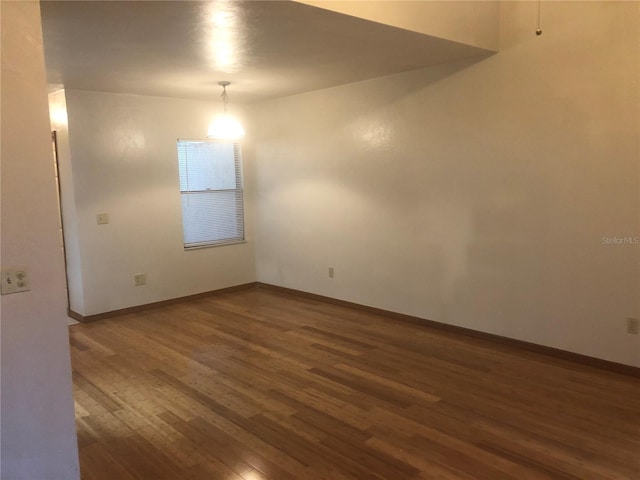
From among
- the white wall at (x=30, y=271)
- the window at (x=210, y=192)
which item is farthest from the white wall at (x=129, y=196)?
the white wall at (x=30, y=271)

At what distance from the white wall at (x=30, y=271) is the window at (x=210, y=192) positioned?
149 inches

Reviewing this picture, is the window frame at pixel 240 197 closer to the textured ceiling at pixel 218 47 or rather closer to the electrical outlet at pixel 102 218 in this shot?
the electrical outlet at pixel 102 218

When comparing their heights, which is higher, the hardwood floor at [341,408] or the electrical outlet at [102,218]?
the electrical outlet at [102,218]

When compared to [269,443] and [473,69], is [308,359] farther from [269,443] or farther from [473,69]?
[473,69]

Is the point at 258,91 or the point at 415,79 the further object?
the point at 258,91

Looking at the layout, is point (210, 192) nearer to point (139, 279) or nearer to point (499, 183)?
point (139, 279)

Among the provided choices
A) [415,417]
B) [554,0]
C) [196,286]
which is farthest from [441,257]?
[196,286]

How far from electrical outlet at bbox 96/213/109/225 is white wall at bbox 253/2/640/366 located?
2.14m

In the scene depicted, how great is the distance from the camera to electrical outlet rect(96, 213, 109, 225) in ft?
17.0

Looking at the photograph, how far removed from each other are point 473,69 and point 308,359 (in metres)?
2.76

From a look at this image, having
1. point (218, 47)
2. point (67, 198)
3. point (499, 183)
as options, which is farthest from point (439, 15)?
point (67, 198)

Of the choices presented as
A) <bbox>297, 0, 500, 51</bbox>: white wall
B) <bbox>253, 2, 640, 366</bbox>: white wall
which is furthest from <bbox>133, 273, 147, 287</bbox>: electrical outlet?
<bbox>297, 0, 500, 51</bbox>: white wall

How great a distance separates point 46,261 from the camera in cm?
212

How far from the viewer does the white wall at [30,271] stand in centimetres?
199
